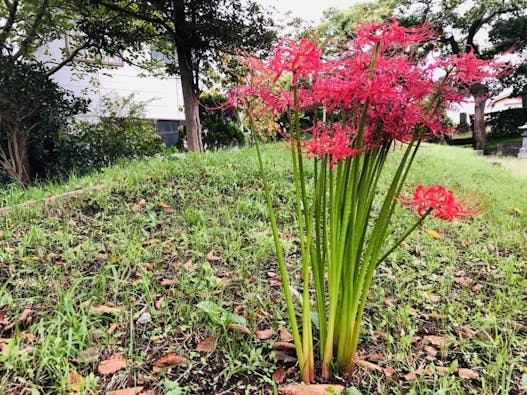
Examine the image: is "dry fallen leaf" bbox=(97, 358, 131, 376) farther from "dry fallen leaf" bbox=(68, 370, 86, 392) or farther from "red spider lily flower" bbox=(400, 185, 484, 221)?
"red spider lily flower" bbox=(400, 185, 484, 221)

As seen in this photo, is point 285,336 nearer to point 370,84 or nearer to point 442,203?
point 442,203

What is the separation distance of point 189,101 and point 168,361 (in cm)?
567

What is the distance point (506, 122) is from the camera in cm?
1869

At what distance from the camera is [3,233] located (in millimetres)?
2422

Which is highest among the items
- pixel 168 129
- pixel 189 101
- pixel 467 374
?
pixel 189 101

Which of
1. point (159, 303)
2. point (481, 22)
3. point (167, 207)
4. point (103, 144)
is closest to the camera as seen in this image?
point (159, 303)

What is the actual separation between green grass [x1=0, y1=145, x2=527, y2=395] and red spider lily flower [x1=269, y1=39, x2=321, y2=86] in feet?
3.60

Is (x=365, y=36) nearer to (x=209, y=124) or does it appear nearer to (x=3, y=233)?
(x=3, y=233)

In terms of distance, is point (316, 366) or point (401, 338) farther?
point (401, 338)

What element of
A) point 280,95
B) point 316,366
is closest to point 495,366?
point 316,366

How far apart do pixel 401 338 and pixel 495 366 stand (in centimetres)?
37

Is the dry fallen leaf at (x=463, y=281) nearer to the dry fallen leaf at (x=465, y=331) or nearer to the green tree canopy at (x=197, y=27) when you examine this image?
the dry fallen leaf at (x=465, y=331)

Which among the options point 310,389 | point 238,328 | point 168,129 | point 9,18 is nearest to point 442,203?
point 310,389

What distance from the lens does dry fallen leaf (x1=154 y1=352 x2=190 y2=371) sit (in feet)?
4.76
